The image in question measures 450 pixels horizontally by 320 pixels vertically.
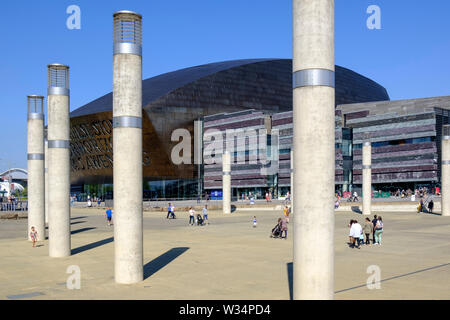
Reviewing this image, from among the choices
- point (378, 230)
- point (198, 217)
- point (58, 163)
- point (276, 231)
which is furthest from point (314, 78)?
point (198, 217)

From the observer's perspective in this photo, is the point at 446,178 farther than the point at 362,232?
Yes

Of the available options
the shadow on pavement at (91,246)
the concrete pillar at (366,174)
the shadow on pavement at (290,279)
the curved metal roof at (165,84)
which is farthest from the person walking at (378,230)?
the curved metal roof at (165,84)

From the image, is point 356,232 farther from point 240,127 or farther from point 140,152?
point 240,127

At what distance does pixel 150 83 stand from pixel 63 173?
8177 centimetres

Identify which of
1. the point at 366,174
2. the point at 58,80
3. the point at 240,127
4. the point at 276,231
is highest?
the point at 240,127

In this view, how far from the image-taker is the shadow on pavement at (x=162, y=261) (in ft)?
53.5

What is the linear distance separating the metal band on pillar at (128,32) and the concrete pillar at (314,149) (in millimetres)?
6576

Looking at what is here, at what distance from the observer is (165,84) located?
9412 centimetres

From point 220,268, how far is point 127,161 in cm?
507

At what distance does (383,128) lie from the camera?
268 feet

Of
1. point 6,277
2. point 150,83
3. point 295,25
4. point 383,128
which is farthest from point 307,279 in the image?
point 150,83

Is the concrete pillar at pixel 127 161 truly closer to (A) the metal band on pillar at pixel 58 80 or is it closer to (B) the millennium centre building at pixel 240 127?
(A) the metal band on pillar at pixel 58 80

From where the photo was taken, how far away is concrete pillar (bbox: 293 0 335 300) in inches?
392
